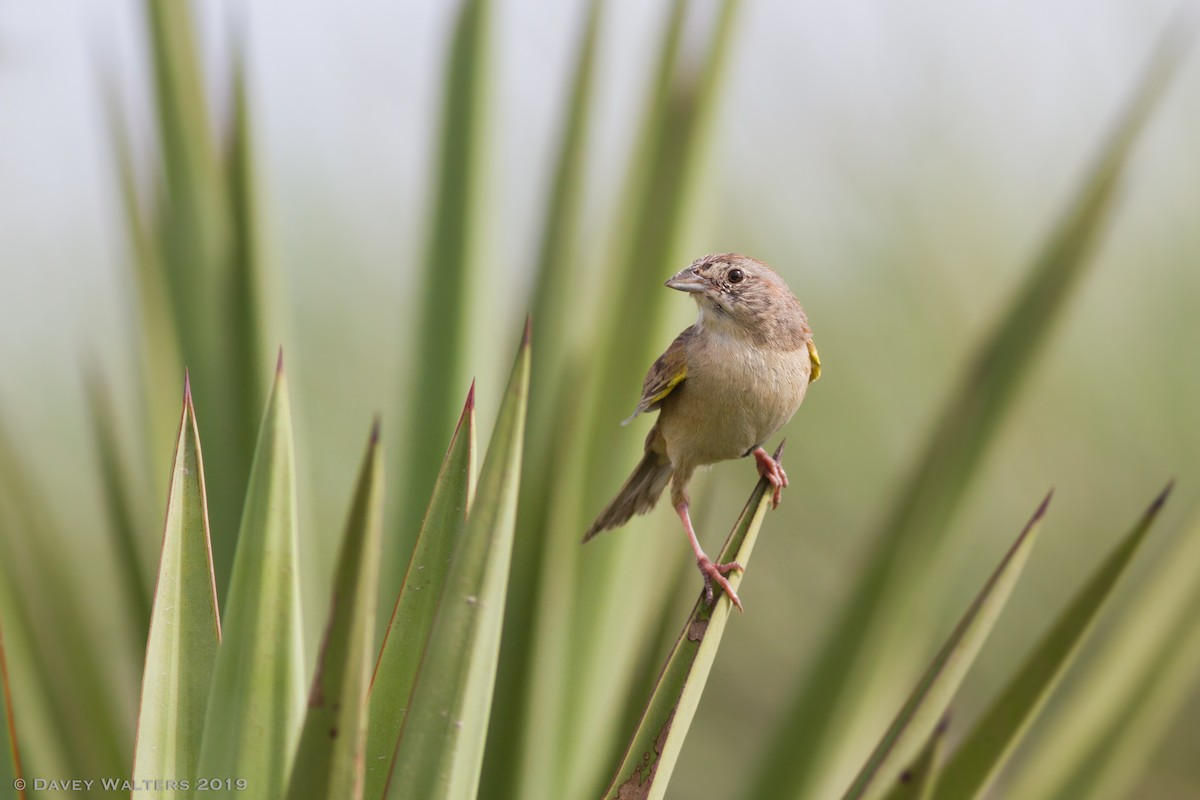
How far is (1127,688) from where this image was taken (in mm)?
2299

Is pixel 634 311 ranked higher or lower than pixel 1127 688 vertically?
higher

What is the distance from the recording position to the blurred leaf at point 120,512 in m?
2.52

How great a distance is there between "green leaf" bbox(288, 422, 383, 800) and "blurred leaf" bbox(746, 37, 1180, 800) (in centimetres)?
129

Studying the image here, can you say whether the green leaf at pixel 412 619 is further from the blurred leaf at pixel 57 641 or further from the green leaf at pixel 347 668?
the blurred leaf at pixel 57 641

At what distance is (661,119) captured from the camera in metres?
2.36

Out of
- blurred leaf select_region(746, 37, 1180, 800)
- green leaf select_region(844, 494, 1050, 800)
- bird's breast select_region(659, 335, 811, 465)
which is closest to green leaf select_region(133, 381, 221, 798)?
green leaf select_region(844, 494, 1050, 800)

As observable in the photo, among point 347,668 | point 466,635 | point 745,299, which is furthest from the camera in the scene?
point 745,299

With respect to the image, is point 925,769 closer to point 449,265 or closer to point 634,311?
point 634,311

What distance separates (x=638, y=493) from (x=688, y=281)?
459 millimetres

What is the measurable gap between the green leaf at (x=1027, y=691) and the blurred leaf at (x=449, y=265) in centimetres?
116

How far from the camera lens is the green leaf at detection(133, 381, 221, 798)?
141 centimetres

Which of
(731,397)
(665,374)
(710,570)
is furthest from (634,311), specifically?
(710,570)

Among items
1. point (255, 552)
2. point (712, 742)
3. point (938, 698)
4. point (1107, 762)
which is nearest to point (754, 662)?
point (712, 742)

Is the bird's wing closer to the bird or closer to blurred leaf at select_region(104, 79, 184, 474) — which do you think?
the bird
